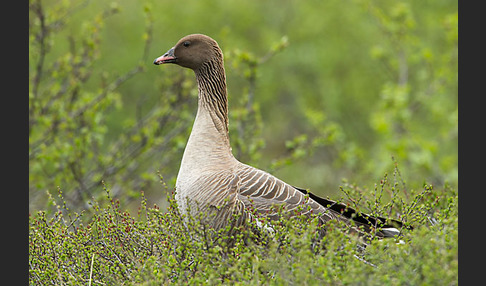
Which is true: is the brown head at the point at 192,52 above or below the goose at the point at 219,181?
above

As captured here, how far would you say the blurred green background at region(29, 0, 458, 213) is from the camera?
441 inches

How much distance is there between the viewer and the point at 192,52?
7711 mm

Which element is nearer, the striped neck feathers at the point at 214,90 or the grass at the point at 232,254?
the grass at the point at 232,254

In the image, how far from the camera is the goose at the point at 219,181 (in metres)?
6.44

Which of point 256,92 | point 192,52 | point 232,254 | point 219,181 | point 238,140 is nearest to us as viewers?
point 232,254

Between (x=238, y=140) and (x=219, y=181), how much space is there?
4280 millimetres

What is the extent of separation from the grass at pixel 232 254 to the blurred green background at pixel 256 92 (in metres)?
4.63

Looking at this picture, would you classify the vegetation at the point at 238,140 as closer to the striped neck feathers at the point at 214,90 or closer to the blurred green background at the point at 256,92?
the blurred green background at the point at 256,92

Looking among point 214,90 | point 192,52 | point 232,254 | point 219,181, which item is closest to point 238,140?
point 214,90

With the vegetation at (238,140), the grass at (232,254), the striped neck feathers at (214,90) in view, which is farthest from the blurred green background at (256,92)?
the grass at (232,254)

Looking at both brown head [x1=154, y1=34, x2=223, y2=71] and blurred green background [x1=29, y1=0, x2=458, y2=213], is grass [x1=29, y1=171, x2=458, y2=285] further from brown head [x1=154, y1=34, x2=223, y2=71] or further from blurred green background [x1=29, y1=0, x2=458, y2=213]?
blurred green background [x1=29, y1=0, x2=458, y2=213]

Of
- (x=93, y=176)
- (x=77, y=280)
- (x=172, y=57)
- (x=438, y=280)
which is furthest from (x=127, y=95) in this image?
(x=438, y=280)

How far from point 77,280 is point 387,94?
13216 mm

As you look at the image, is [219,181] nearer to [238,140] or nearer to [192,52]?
[192,52]
